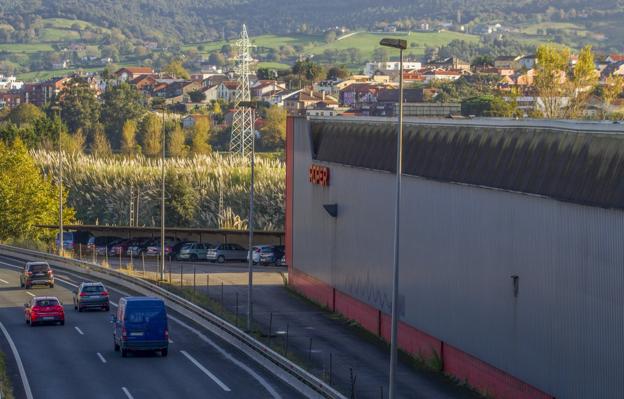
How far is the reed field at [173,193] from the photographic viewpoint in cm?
9512

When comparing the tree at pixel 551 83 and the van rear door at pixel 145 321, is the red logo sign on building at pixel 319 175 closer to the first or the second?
the van rear door at pixel 145 321

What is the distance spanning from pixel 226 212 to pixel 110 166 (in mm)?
18003

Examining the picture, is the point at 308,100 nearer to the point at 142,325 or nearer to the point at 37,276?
the point at 37,276

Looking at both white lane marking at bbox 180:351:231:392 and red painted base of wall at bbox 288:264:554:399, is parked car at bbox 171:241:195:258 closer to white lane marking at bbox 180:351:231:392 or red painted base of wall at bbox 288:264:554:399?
red painted base of wall at bbox 288:264:554:399

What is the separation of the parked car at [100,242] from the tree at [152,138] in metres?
58.1

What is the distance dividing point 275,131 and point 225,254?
77823 mm

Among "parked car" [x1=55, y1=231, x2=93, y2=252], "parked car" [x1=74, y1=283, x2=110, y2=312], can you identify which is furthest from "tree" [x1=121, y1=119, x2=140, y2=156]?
"parked car" [x1=74, y1=283, x2=110, y2=312]

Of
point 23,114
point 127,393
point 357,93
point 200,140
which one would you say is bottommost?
point 127,393

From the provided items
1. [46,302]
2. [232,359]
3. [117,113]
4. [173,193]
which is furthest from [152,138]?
[232,359]

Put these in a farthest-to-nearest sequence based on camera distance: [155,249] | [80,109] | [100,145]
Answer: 1. [80,109]
2. [100,145]
3. [155,249]

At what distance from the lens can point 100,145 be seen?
14662cm

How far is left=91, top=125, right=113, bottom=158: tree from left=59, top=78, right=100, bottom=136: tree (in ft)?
11.2

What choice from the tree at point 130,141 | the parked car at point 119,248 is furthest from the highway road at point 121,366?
the tree at point 130,141

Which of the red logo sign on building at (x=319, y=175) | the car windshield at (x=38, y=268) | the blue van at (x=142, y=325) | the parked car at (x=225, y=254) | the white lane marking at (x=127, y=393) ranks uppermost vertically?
the red logo sign on building at (x=319, y=175)
